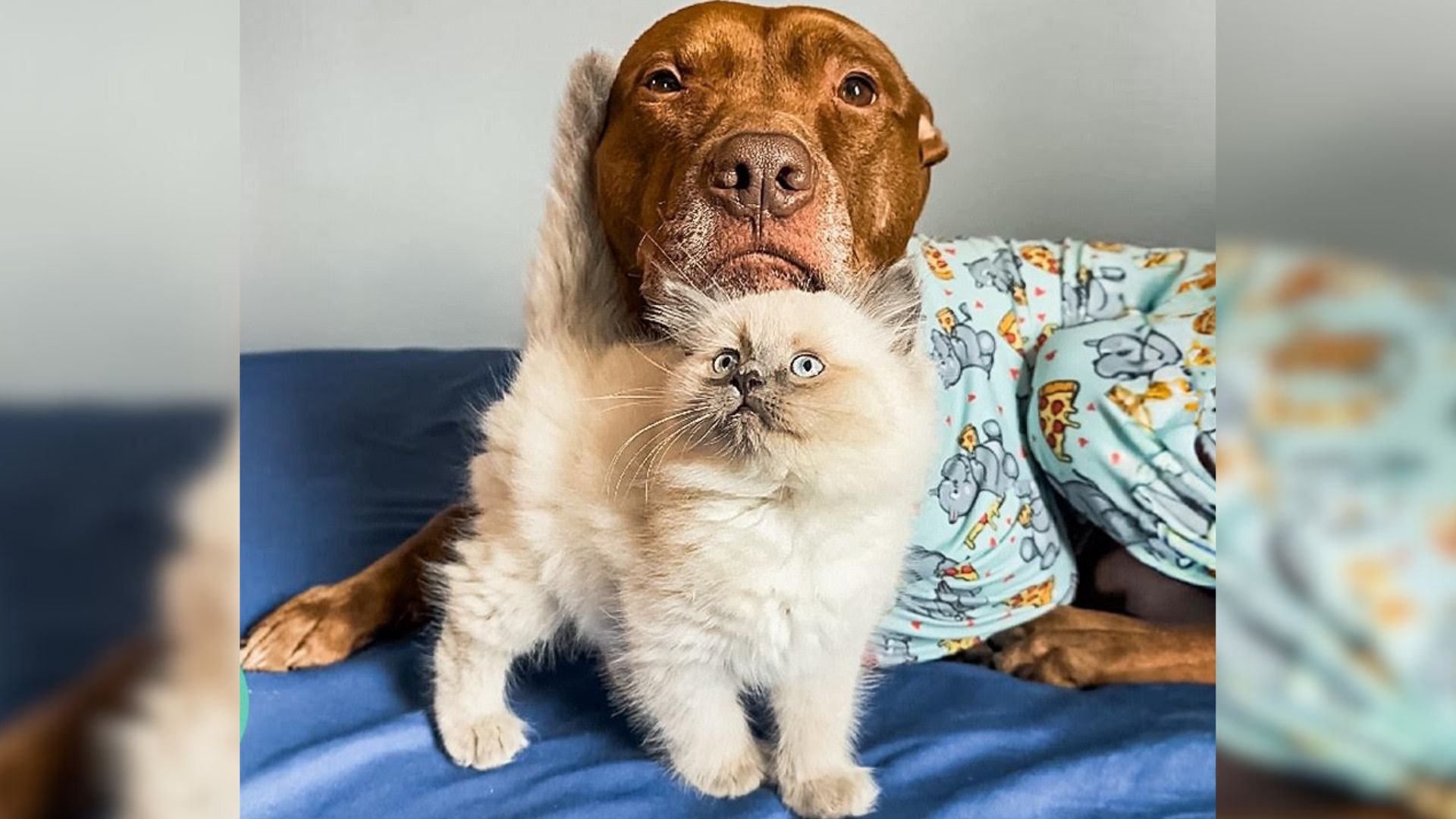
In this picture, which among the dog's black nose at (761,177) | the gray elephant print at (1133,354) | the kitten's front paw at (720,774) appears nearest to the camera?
the dog's black nose at (761,177)

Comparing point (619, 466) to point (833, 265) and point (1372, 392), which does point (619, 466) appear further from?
point (1372, 392)

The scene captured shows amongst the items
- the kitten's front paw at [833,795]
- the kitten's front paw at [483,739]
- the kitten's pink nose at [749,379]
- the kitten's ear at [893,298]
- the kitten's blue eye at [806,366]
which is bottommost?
the kitten's front paw at [833,795]

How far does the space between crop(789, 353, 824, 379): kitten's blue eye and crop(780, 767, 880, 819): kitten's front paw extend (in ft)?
0.89

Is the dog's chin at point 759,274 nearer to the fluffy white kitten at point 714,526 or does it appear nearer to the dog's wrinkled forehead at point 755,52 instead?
the fluffy white kitten at point 714,526

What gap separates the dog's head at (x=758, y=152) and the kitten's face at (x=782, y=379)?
0.9 inches

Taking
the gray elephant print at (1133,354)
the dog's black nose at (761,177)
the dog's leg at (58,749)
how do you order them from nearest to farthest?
the dog's leg at (58,749)
the dog's black nose at (761,177)
the gray elephant print at (1133,354)

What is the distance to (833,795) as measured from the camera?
61cm

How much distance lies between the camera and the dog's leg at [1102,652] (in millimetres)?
757

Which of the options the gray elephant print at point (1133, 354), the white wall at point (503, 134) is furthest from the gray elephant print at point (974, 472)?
the white wall at point (503, 134)

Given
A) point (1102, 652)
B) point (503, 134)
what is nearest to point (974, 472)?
point (1102, 652)

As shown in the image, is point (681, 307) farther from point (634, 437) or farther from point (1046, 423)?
point (1046, 423)

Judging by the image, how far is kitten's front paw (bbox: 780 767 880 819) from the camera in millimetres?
608

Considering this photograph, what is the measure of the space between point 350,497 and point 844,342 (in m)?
0.75

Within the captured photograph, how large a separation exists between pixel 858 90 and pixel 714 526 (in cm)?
32
